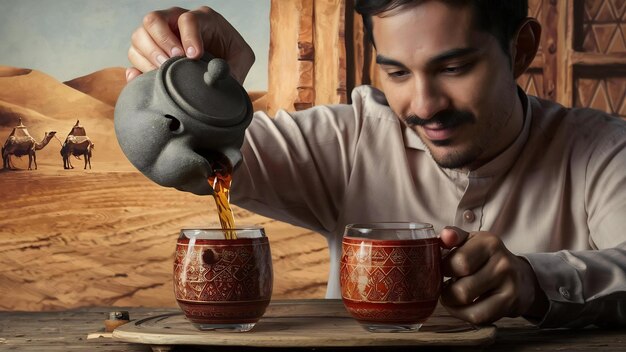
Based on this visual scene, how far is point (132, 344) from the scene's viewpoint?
118cm

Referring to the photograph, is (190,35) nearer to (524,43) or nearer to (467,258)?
(467,258)

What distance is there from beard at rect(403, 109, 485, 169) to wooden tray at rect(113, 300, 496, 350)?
0.37 m

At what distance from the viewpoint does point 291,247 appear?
4.15 metres

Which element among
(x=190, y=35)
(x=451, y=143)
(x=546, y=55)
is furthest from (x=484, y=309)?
(x=546, y=55)

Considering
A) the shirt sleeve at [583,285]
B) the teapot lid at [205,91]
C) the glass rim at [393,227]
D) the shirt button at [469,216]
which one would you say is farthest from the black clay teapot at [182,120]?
the shirt button at [469,216]

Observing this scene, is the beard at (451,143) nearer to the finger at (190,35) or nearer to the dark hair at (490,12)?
the dark hair at (490,12)

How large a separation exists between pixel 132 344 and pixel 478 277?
457 mm

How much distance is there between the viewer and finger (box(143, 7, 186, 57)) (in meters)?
1.39

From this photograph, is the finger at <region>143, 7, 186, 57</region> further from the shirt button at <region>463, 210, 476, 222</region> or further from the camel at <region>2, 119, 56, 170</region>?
the camel at <region>2, 119, 56, 170</region>

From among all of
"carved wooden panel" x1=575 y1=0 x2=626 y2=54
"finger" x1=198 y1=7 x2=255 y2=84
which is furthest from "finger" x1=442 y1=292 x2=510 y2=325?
"carved wooden panel" x1=575 y1=0 x2=626 y2=54

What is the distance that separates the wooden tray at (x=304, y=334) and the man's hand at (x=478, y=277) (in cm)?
3

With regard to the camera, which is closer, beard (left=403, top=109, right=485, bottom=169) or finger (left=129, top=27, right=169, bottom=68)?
finger (left=129, top=27, right=169, bottom=68)

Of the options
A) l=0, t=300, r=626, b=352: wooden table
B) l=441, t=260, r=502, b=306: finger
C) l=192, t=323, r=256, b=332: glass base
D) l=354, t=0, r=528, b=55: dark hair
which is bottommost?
l=0, t=300, r=626, b=352: wooden table

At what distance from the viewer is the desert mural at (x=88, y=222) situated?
13.4 ft
